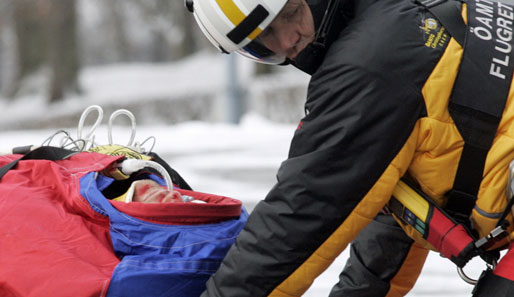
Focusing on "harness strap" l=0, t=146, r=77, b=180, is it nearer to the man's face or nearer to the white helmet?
the white helmet

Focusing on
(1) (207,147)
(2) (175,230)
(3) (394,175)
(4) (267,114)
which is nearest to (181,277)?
(2) (175,230)

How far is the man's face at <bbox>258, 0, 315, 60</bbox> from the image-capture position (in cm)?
264

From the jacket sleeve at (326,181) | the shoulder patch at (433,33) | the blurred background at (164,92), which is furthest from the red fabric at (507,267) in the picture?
the blurred background at (164,92)

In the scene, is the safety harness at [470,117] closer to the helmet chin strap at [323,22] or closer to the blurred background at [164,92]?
the helmet chin strap at [323,22]

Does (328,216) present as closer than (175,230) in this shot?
Yes

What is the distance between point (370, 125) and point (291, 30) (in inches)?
17.2

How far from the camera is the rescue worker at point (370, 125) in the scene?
2.48 m

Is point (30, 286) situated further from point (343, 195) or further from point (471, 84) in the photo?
point (471, 84)

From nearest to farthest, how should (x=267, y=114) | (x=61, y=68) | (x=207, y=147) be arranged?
1. (x=207, y=147)
2. (x=267, y=114)
3. (x=61, y=68)

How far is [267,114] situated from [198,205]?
16.3 m

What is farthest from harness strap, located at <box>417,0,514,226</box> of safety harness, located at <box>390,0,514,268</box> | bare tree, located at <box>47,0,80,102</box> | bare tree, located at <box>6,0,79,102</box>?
bare tree, located at <box>47,0,80,102</box>

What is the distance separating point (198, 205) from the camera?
9.45 feet

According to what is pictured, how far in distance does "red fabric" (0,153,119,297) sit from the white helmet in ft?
2.53

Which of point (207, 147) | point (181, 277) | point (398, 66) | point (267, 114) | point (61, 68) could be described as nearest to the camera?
point (398, 66)
